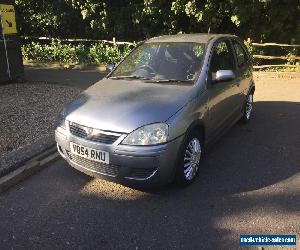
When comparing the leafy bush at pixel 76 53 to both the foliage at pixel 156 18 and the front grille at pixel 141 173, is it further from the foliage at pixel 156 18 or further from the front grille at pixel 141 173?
the front grille at pixel 141 173

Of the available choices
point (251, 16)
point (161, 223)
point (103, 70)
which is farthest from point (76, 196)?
point (251, 16)

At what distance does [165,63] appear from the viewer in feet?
17.0

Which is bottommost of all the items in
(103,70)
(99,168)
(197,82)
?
(103,70)

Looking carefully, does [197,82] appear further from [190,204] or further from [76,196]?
[76,196]

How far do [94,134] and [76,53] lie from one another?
1212 centimetres

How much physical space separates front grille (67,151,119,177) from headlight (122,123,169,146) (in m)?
0.37

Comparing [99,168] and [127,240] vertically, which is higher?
[99,168]

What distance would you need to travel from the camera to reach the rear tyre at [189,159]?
4277 millimetres

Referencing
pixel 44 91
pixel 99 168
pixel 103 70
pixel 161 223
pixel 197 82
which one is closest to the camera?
pixel 161 223

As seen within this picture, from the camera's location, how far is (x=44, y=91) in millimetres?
9664

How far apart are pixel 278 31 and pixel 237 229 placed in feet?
41.2

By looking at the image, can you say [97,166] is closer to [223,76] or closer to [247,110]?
[223,76]

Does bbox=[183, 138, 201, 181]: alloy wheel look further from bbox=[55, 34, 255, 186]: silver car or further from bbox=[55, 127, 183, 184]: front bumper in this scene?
bbox=[55, 127, 183, 184]: front bumper

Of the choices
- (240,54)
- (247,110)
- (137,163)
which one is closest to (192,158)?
(137,163)
